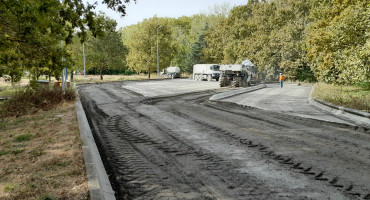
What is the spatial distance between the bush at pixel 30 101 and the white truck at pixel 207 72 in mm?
29364

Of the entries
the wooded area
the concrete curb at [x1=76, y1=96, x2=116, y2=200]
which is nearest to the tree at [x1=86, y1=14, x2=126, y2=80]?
the wooded area

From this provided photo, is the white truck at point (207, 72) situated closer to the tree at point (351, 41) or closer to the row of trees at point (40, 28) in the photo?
the tree at point (351, 41)

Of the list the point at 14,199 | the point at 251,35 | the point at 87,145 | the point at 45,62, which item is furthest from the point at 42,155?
the point at 251,35

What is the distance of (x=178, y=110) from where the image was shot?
13.1m

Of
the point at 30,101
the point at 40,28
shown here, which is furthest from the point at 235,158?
the point at 30,101

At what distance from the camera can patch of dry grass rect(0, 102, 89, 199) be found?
402 centimetres

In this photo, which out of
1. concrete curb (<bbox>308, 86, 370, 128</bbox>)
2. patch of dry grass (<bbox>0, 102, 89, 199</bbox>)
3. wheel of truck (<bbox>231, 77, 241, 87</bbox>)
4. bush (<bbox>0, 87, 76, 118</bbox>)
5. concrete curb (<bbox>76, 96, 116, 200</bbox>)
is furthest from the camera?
wheel of truck (<bbox>231, 77, 241, 87</bbox>)

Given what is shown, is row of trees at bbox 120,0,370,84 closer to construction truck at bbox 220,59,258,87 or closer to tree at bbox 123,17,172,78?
tree at bbox 123,17,172,78

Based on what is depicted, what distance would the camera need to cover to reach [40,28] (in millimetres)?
7703

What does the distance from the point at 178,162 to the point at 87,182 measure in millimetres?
1931

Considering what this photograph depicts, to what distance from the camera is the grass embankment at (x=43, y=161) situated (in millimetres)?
4035

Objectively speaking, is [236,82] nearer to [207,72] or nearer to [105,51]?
[207,72]

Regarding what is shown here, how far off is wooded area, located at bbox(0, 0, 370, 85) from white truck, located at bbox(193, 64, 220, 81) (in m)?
8.28

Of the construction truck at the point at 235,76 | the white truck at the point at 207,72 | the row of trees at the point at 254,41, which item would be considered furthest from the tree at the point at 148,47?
the construction truck at the point at 235,76
